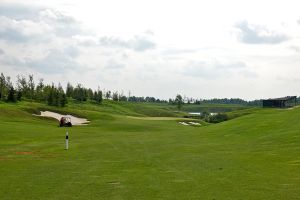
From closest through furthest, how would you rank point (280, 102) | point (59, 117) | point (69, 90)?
1. point (59, 117)
2. point (280, 102)
3. point (69, 90)

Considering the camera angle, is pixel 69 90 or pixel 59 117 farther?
pixel 69 90

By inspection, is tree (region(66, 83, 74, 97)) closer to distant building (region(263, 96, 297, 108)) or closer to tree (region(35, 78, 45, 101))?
tree (region(35, 78, 45, 101))

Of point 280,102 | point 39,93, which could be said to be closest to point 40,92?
point 39,93

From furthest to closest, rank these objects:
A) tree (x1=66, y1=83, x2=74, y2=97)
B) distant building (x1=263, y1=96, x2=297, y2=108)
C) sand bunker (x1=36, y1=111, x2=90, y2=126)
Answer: tree (x1=66, y1=83, x2=74, y2=97)
distant building (x1=263, y1=96, x2=297, y2=108)
sand bunker (x1=36, y1=111, x2=90, y2=126)

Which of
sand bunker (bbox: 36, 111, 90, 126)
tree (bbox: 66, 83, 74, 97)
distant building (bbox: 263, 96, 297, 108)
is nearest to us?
sand bunker (bbox: 36, 111, 90, 126)

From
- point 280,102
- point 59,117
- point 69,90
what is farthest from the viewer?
point 69,90

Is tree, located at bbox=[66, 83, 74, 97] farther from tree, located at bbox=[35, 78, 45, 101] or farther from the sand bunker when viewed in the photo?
the sand bunker

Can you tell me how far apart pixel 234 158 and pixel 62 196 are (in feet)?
42.8

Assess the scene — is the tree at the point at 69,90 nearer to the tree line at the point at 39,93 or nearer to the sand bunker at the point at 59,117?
the tree line at the point at 39,93

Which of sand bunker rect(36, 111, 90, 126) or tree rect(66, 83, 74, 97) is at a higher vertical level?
tree rect(66, 83, 74, 97)

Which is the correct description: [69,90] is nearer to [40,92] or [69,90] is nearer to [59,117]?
[40,92]

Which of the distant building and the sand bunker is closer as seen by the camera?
the sand bunker

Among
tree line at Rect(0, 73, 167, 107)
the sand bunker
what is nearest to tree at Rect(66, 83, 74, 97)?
tree line at Rect(0, 73, 167, 107)

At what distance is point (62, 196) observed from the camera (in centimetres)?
1364
